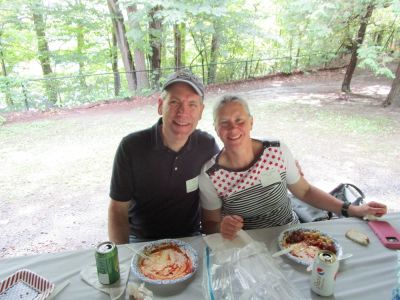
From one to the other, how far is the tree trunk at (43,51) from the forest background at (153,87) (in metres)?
0.04

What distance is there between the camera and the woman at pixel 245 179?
1471mm

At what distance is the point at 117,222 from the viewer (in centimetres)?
164

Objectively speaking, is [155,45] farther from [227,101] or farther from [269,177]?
[269,177]

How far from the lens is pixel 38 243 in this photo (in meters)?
2.73

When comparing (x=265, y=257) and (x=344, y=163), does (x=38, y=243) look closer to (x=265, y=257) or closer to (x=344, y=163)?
(x=265, y=257)

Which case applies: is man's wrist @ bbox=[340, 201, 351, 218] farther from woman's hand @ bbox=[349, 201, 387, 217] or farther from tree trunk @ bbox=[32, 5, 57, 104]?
tree trunk @ bbox=[32, 5, 57, 104]

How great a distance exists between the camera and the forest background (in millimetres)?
3505

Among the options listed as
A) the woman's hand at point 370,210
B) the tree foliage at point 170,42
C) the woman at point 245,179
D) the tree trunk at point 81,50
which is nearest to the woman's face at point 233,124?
the woman at point 245,179

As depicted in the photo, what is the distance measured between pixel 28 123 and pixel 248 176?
6504mm

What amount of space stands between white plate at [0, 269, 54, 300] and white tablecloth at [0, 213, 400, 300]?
0.13ft

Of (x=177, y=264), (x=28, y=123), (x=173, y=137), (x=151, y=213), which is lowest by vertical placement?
(x=28, y=123)

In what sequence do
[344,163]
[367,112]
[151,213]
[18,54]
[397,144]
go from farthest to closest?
1. [18,54]
2. [367,112]
3. [397,144]
4. [344,163]
5. [151,213]

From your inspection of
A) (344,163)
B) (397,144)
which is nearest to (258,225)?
(344,163)

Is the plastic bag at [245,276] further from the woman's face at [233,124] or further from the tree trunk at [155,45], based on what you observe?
the tree trunk at [155,45]
